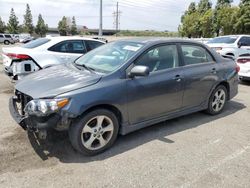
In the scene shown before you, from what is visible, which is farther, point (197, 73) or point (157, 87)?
point (197, 73)

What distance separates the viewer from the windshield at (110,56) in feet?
13.2

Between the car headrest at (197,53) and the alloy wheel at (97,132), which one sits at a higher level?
the car headrest at (197,53)

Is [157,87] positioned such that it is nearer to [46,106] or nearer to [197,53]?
[197,53]

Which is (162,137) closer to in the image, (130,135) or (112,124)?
(130,135)

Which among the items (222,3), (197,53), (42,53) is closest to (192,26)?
(222,3)

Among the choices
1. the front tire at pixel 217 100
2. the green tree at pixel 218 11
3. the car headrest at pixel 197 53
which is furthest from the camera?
the green tree at pixel 218 11

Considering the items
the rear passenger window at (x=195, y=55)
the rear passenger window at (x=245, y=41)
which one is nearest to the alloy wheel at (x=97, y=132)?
the rear passenger window at (x=195, y=55)

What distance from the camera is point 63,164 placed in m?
3.41

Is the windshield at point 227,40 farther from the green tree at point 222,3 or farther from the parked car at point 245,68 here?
the green tree at point 222,3

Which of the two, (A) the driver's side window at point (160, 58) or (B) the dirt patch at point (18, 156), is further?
(A) the driver's side window at point (160, 58)

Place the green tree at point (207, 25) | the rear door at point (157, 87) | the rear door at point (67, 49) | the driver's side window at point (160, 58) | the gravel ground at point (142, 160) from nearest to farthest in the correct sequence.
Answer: the gravel ground at point (142, 160) < the rear door at point (157, 87) < the driver's side window at point (160, 58) < the rear door at point (67, 49) < the green tree at point (207, 25)

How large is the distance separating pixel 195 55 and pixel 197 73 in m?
0.39

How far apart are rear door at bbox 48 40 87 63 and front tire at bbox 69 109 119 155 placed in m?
3.71

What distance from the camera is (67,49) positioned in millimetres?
7410
